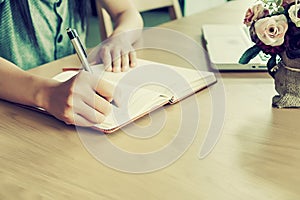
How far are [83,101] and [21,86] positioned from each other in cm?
17

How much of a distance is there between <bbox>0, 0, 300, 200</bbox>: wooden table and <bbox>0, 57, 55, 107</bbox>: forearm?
0.06 feet

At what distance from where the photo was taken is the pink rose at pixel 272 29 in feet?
2.49

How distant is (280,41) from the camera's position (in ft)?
2.53

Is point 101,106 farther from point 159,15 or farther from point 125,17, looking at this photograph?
point 159,15

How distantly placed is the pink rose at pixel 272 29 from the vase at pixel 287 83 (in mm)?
50

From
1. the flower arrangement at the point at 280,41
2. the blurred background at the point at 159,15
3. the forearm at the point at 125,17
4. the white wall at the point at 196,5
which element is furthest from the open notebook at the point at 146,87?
the white wall at the point at 196,5

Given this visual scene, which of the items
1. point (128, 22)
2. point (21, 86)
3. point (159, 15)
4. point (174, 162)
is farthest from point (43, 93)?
point (159, 15)

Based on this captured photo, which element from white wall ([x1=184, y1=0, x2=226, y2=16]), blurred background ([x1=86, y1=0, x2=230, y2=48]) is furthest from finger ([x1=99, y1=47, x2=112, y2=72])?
white wall ([x1=184, y1=0, x2=226, y2=16])

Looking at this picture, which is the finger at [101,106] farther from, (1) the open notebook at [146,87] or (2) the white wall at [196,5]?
(2) the white wall at [196,5]

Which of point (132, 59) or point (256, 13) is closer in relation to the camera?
point (256, 13)

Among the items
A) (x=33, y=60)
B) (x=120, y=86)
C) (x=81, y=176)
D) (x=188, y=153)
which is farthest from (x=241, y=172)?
(x=33, y=60)

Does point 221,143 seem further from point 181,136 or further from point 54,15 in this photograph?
point 54,15

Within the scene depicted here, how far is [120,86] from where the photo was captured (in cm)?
88

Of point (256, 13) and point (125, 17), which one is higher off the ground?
point (256, 13)
